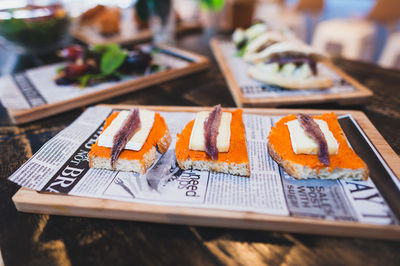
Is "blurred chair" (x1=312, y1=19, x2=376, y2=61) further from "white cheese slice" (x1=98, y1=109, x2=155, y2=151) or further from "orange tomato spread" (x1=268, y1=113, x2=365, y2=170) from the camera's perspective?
"white cheese slice" (x1=98, y1=109, x2=155, y2=151)

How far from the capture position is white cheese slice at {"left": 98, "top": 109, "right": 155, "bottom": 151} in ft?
4.07

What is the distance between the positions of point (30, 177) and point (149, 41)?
2630mm

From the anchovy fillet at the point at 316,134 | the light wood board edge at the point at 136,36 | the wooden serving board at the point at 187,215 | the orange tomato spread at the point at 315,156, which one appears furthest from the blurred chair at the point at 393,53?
the wooden serving board at the point at 187,215

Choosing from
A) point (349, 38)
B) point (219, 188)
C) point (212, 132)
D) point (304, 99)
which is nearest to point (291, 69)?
point (304, 99)

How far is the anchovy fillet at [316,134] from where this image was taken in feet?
3.72

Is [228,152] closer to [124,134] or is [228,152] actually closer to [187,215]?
[187,215]

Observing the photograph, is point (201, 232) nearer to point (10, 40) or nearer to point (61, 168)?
point (61, 168)

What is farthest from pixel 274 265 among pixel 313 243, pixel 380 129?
pixel 380 129

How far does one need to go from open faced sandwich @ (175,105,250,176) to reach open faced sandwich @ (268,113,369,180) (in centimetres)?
18

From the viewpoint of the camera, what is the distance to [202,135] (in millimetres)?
Answer: 1259

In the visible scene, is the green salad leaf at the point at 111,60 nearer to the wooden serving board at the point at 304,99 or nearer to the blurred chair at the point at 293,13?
the wooden serving board at the point at 304,99

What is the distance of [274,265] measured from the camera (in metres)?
0.84

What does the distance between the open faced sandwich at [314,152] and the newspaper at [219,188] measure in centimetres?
4

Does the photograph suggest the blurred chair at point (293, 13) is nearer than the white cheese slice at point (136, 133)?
No
